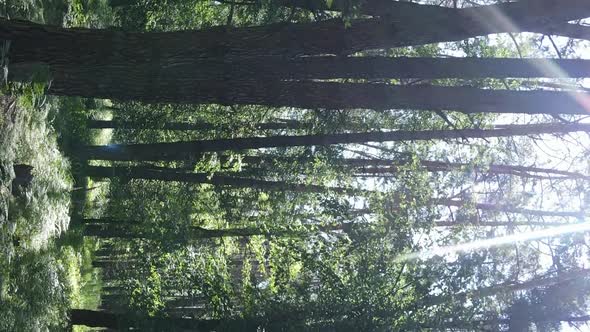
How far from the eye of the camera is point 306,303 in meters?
9.11

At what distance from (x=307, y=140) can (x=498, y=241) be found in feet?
16.3

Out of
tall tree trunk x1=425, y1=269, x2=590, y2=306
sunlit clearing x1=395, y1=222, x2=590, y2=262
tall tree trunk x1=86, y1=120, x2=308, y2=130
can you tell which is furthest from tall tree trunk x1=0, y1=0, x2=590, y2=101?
tall tree trunk x1=86, y1=120, x2=308, y2=130

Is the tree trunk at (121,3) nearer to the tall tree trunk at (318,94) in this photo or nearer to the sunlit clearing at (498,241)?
the tall tree trunk at (318,94)

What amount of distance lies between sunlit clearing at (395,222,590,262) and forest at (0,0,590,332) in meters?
0.06

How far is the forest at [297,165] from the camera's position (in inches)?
246

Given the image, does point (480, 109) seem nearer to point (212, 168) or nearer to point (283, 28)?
point (283, 28)

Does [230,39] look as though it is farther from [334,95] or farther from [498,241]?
[498,241]

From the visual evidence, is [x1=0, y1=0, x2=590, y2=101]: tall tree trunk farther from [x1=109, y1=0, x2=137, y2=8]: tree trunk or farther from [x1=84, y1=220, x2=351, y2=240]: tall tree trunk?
[x1=109, y1=0, x2=137, y2=8]: tree trunk

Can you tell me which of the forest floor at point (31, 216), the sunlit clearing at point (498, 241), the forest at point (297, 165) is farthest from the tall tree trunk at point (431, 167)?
the forest floor at point (31, 216)

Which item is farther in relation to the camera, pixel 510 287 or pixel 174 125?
pixel 174 125

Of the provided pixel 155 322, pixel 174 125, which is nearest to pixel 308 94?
pixel 155 322

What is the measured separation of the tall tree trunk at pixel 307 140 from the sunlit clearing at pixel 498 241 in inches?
74.8

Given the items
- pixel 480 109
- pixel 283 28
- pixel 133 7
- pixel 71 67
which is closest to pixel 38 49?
pixel 71 67

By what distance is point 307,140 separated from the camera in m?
10.2
